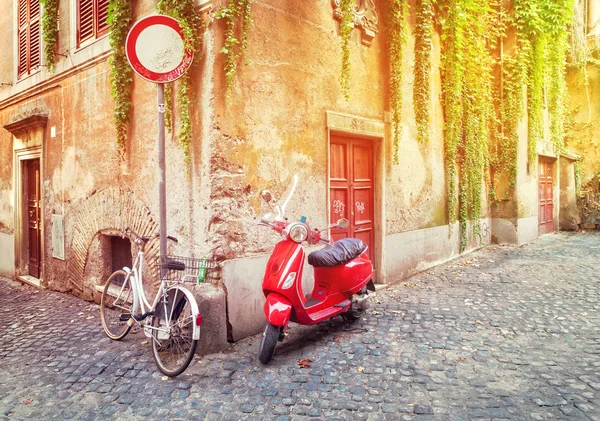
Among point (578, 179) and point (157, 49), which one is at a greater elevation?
point (157, 49)

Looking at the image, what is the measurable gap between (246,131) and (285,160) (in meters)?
0.68

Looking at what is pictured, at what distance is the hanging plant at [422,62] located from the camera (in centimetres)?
739

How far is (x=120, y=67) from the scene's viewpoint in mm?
5480

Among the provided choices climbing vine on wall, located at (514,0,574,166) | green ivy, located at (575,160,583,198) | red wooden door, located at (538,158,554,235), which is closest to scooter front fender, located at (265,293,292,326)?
climbing vine on wall, located at (514,0,574,166)

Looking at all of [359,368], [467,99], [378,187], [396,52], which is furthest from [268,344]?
[467,99]

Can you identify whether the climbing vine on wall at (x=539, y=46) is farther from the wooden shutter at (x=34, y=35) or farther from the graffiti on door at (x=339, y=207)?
the wooden shutter at (x=34, y=35)

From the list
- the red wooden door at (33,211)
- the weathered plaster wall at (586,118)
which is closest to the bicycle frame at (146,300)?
the red wooden door at (33,211)

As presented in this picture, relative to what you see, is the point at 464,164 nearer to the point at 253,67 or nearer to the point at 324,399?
the point at 253,67

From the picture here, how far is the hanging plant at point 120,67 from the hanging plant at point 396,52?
12.9ft

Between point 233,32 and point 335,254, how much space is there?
104 inches

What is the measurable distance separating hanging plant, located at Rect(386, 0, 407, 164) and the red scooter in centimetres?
277

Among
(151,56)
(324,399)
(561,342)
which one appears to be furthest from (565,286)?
(151,56)

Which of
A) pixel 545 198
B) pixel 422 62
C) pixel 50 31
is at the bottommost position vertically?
pixel 545 198

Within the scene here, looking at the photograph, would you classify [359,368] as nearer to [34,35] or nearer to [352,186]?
[352,186]
